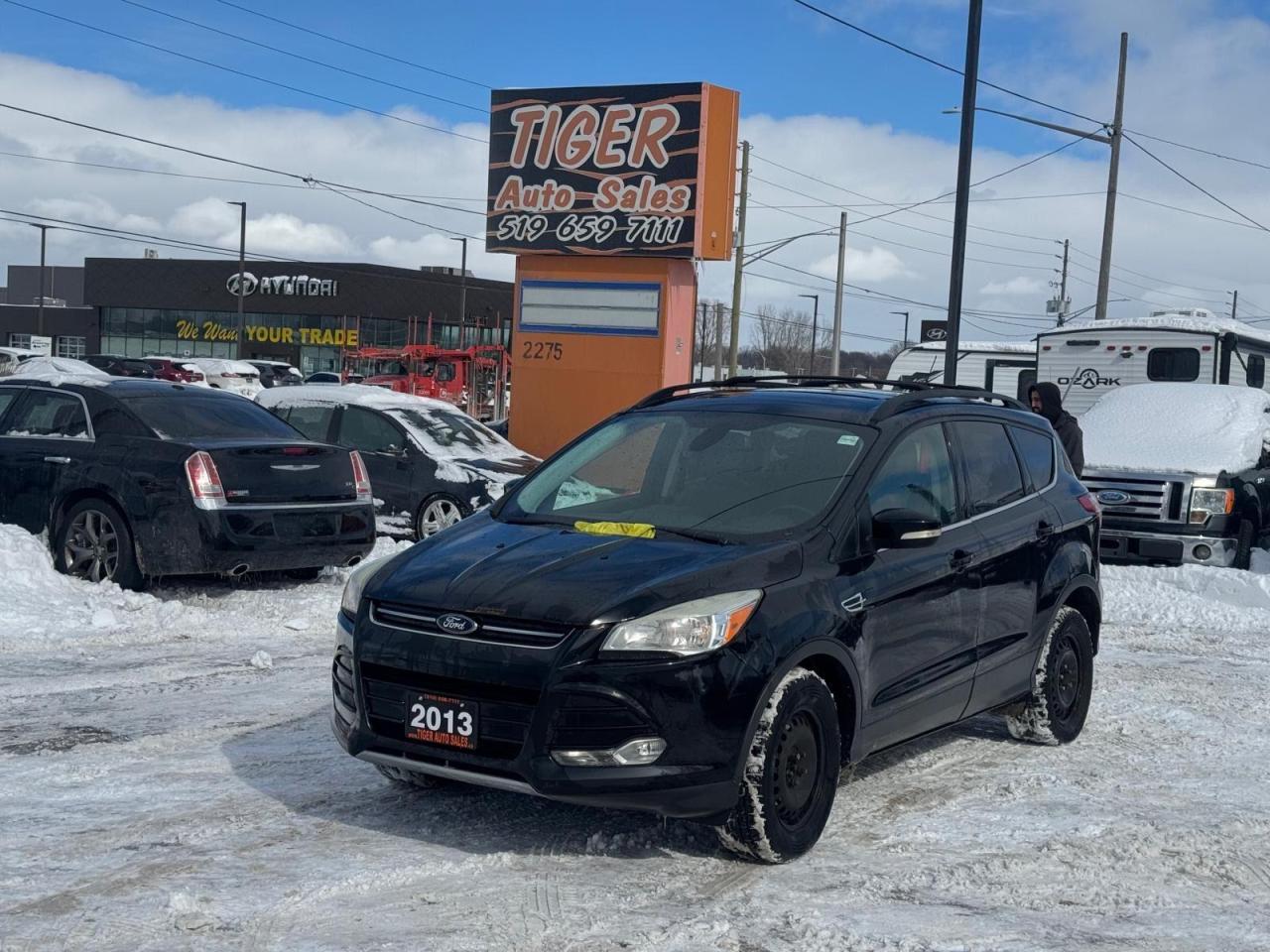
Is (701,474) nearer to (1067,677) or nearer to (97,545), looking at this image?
(1067,677)

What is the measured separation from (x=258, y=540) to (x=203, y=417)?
126cm

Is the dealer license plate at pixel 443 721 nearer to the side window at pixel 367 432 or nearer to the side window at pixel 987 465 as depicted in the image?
the side window at pixel 987 465

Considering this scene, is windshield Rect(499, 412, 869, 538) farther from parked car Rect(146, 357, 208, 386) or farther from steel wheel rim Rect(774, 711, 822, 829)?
parked car Rect(146, 357, 208, 386)

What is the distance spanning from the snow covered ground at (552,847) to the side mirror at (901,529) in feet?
3.71

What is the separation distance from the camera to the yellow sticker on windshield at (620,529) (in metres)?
5.45

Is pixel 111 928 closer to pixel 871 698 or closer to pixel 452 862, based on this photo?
pixel 452 862

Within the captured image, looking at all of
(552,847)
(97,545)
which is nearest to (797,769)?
(552,847)

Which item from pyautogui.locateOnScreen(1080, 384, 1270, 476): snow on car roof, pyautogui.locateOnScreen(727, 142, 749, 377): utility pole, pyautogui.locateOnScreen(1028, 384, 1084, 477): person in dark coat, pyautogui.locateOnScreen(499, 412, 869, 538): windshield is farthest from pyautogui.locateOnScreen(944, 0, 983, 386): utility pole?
pyautogui.locateOnScreen(727, 142, 749, 377): utility pole

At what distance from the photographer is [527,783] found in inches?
187

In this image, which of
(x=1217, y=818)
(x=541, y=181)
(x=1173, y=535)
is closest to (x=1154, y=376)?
(x=1173, y=535)

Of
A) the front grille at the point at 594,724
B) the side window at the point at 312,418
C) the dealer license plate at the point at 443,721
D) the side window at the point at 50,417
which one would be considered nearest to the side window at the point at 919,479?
the front grille at the point at 594,724

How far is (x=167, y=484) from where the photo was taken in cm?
991

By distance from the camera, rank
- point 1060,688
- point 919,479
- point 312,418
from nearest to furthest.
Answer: point 919,479
point 1060,688
point 312,418

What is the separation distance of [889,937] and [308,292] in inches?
3012
